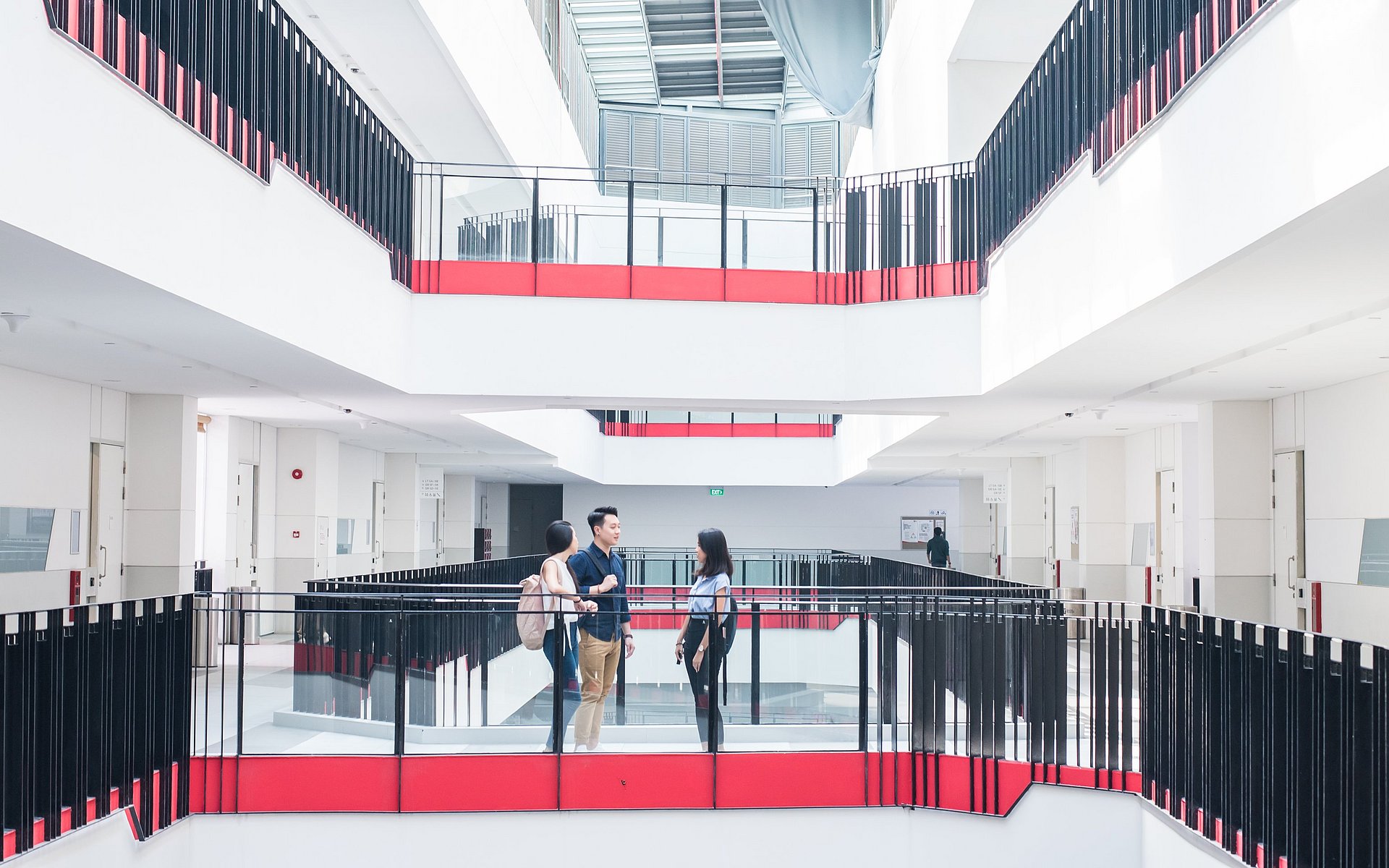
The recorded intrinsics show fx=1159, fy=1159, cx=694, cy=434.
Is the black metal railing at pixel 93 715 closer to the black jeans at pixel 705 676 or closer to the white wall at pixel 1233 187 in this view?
the black jeans at pixel 705 676

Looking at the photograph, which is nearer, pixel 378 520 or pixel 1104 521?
pixel 1104 521

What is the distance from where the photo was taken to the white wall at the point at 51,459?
980 cm

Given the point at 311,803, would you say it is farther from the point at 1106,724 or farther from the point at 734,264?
the point at 734,264

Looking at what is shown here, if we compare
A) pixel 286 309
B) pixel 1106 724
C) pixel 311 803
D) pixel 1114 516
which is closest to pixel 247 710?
pixel 311 803

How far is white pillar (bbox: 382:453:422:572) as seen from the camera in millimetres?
21281

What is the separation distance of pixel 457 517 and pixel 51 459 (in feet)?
56.4

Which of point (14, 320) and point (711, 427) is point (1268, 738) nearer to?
point (14, 320)

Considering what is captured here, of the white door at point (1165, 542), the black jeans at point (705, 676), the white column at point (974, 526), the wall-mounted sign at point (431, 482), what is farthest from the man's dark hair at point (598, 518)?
the white column at point (974, 526)

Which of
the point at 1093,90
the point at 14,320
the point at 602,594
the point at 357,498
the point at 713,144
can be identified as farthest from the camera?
the point at 713,144

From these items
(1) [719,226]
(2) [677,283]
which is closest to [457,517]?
(2) [677,283]

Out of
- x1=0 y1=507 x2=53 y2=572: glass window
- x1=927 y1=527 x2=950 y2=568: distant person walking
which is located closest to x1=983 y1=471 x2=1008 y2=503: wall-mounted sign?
x1=927 y1=527 x2=950 y2=568: distant person walking

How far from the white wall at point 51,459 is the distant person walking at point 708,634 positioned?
588cm

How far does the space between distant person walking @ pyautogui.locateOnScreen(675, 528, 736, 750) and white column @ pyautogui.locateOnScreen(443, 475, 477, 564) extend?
19050 millimetres

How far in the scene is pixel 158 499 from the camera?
38.5 ft
